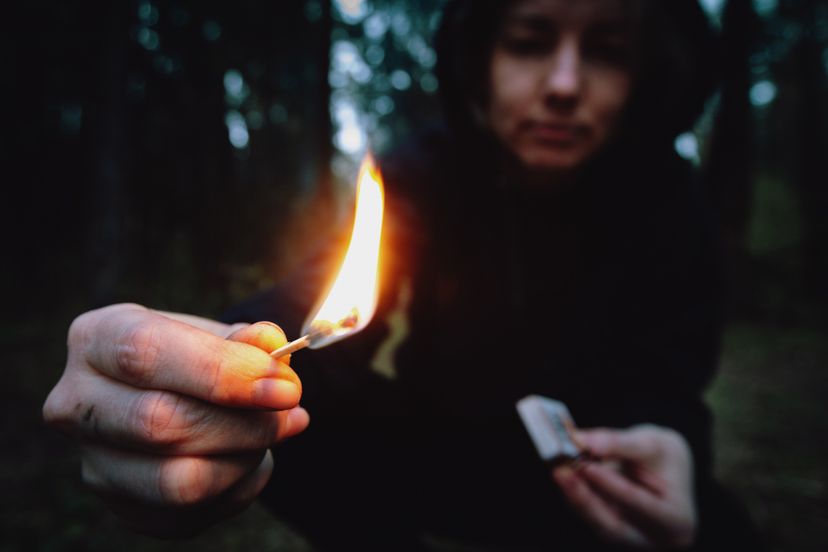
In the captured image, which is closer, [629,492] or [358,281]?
[358,281]

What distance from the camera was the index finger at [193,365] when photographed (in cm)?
76

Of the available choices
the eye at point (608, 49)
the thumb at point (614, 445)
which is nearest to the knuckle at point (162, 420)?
the thumb at point (614, 445)

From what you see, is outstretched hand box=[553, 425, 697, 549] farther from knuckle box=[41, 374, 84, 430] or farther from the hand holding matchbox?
knuckle box=[41, 374, 84, 430]

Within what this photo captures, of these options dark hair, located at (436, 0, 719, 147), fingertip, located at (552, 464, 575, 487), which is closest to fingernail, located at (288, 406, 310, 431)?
fingertip, located at (552, 464, 575, 487)

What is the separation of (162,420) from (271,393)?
0.72 feet

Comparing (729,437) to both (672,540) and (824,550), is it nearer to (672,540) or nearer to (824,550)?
(824,550)

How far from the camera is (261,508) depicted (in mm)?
→ 3455

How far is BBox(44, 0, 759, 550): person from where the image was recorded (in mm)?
1760

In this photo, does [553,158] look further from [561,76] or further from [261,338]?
[261,338]

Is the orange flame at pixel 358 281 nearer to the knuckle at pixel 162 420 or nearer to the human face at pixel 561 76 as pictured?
the knuckle at pixel 162 420

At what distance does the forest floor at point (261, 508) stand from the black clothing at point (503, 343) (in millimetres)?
1421

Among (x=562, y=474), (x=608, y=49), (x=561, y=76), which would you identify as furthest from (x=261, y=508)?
(x=608, y=49)

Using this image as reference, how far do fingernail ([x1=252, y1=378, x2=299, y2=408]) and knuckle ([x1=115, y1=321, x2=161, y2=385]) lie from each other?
0.69ft

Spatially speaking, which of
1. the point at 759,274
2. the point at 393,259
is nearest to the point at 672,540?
the point at 393,259
